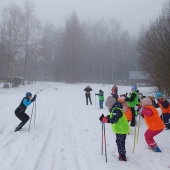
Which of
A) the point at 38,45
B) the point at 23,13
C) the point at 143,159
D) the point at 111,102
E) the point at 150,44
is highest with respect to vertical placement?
the point at 23,13

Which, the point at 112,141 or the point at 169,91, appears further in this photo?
the point at 169,91

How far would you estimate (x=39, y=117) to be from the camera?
410 inches

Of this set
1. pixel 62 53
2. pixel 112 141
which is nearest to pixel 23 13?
pixel 62 53

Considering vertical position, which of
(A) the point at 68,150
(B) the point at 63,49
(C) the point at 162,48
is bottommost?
(A) the point at 68,150

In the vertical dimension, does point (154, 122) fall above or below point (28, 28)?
below

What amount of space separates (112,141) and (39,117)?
5.17m

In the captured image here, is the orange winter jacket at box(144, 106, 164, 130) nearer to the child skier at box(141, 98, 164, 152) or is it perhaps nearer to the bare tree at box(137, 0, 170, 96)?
the child skier at box(141, 98, 164, 152)

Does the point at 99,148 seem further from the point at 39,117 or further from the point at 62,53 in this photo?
the point at 62,53

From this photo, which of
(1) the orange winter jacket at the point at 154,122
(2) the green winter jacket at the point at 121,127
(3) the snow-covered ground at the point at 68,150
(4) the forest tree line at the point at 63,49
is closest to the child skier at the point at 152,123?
(1) the orange winter jacket at the point at 154,122

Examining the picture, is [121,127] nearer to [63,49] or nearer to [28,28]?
[28,28]

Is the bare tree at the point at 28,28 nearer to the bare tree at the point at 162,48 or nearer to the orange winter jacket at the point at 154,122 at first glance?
the bare tree at the point at 162,48

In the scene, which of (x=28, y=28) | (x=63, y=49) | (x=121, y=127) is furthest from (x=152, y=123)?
(x=63, y=49)

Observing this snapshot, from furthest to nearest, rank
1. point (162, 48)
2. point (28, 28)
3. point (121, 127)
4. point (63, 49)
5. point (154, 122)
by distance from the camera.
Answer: point (63, 49), point (28, 28), point (162, 48), point (154, 122), point (121, 127)

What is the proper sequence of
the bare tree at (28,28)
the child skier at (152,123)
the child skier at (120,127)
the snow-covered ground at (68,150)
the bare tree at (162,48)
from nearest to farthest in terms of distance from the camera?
1. the snow-covered ground at (68,150)
2. the child skier at (120,127)
3. the child skier at (152,123)
4. the bare tree at (162,48)
5. the bare tree at (28,28)
